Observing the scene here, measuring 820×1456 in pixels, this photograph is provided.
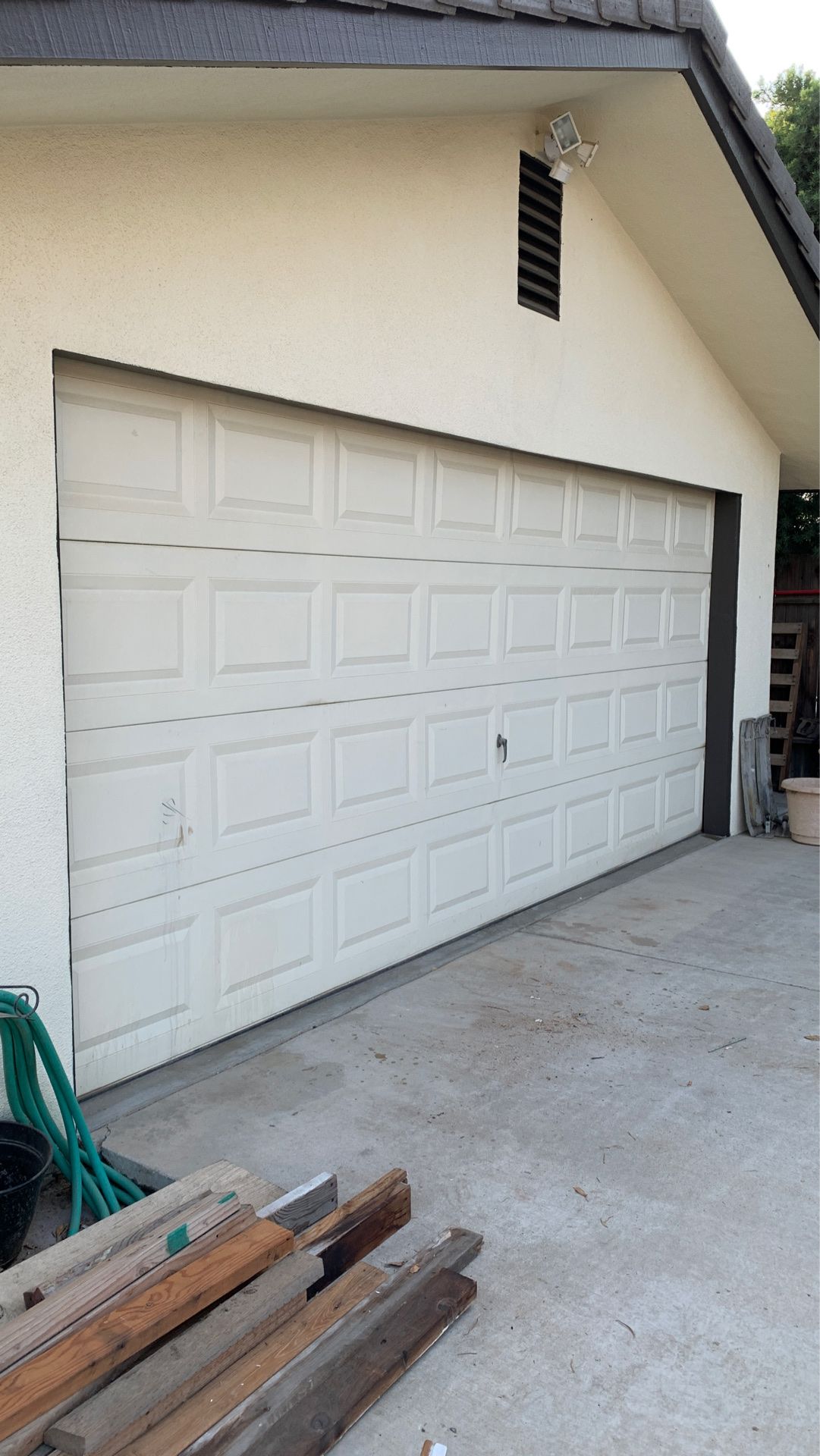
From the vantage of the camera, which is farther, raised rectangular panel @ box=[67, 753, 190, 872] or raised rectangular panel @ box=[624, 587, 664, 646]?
raised rectangular panel @ box=[624, 587, 664, 646]

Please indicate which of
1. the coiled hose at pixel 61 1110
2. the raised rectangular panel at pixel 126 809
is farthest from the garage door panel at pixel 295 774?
the coiled hose at pixel 61 1110

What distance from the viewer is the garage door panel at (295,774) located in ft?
12.2

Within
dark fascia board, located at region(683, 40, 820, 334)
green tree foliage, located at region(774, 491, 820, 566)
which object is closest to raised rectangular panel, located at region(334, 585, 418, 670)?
dark fascia board, located at region(683, 40, 820, 334)

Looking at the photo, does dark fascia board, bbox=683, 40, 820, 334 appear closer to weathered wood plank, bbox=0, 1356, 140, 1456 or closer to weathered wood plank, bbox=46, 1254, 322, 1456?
weathered wood plank, bbox=46, 1254, 322, 1456

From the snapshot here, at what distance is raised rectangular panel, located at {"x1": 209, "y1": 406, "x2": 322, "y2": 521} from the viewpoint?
4016 mm

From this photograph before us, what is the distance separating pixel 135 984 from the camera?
12.7 ft

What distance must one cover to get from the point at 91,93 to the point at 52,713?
5.66 ft

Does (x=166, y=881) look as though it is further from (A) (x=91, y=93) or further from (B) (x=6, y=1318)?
(A) (x=91, y=93)

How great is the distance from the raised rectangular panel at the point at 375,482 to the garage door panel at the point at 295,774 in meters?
0.82

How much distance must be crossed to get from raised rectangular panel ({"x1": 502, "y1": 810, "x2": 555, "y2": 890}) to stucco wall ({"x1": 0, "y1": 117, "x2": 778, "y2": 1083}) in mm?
1991

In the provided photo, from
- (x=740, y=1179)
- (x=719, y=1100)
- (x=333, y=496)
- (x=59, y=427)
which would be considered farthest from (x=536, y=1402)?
(x=333, y=496)

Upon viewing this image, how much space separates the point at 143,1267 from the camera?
2475 millimetres

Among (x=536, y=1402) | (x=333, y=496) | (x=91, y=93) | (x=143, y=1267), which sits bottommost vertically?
(x=536, y=1402)

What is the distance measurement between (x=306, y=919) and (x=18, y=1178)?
5.79 feet
